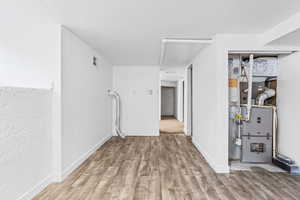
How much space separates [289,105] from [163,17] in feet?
8.69

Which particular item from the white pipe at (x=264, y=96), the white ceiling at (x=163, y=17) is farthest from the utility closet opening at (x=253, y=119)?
the white ceiling at (x=163, y=17)

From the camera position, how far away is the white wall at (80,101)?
102 inches

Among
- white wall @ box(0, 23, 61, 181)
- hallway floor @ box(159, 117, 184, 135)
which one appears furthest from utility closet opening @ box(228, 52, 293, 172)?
white wall @ box(0, 23, 61, 181)

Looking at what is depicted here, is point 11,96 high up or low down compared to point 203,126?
up

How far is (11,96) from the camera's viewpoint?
5.88 ft

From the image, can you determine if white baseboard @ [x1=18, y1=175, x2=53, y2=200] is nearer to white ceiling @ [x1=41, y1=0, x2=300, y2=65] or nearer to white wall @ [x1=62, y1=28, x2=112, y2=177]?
white wall @ [x1=62, y1=28, x2=112, y2=177]

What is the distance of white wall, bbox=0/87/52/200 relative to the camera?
1.71 m

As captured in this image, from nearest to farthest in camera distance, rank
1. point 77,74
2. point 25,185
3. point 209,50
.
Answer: point 25,185
point 77,74
point 209,50

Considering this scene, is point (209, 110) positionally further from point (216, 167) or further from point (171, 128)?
point (171, 128)

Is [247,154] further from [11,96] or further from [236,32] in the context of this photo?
[11,96]

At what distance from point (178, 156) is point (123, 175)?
52.7 inches

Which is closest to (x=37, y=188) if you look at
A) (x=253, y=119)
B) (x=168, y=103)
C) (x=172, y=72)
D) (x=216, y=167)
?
(x=216, y=167)

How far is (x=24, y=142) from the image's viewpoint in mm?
1974

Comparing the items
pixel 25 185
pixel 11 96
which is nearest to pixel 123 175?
pixel 25 185
